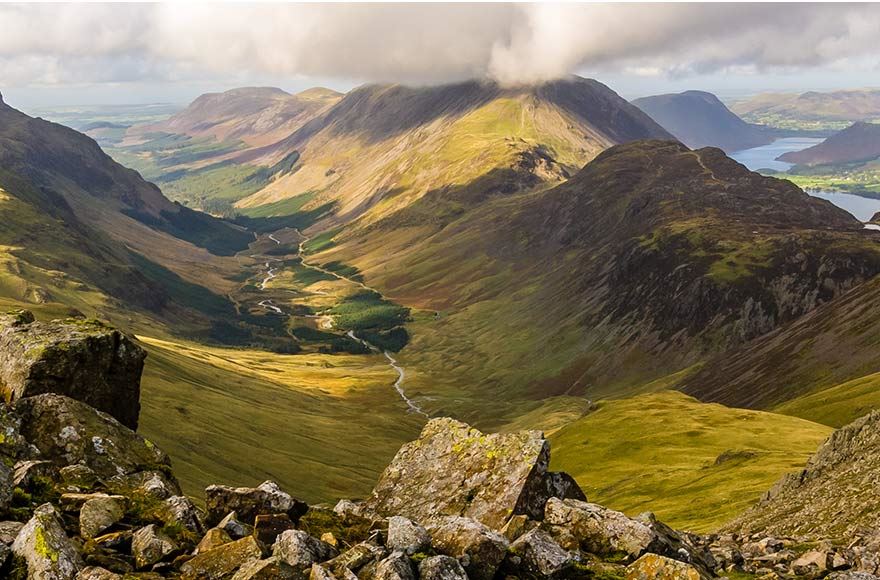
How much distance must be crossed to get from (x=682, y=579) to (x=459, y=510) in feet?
36.7

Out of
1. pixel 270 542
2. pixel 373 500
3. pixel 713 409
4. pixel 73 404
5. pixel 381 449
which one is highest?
pixel 73 404

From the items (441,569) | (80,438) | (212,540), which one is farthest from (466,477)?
(80,438)

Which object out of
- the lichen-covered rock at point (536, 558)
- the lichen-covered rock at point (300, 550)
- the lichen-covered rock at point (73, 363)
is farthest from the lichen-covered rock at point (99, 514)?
the lichen-covered rock at point (73, 363)

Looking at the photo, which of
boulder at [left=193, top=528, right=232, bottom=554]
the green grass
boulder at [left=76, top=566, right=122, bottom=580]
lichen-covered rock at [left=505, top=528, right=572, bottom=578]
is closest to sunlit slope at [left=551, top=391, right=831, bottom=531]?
the green grass

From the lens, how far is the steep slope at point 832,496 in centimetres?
4481

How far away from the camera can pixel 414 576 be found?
21.5 m

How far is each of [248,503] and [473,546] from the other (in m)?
10.1

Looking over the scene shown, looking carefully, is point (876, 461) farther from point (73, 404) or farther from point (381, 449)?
point (381, 449)

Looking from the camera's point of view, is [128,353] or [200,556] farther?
[128,353]

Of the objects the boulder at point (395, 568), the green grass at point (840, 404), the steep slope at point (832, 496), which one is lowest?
the green grass at point (840, 404)

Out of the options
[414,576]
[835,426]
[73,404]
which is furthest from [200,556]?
[835,426]

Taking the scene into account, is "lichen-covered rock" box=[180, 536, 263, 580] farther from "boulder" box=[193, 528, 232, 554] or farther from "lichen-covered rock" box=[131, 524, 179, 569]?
"lichen-covered rock" box=[131, 524, 179, 569]

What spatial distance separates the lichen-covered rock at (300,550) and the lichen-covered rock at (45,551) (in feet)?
20.1

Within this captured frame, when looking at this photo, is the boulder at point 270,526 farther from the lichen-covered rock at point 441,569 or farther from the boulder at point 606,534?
the boulder at point 606,534
